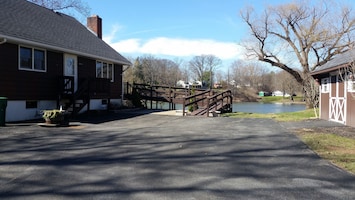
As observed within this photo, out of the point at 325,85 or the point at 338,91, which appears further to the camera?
the point at 325,85

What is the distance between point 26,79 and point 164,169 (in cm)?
1019

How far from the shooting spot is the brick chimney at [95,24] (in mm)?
22417

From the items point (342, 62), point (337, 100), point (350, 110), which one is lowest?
point (350, 110)

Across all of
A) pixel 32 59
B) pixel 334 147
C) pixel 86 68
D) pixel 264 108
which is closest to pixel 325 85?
pixel 334 147

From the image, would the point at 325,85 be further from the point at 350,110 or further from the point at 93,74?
the point at 93,74

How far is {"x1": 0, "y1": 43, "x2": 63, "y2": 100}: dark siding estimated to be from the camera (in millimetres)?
12203

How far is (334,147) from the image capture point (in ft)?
25.4

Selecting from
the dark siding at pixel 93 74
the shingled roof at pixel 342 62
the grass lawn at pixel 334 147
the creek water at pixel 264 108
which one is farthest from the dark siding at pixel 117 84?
the creek water at pixel 264 108

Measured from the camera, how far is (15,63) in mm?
12633

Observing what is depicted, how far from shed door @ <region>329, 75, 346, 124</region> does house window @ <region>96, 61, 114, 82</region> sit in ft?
41.6

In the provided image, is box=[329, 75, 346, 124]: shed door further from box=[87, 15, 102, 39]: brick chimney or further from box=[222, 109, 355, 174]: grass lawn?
box=[87, 15, 102, 39]: brick chimney

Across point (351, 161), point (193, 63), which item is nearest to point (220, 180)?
point (351, 161)

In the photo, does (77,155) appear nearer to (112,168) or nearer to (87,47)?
(112,168)

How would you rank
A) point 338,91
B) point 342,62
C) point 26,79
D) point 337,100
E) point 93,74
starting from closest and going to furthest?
point 342,62 < point 26,79 < point 338,91 < point 337,100 < point 93,74
